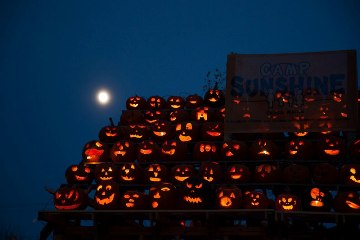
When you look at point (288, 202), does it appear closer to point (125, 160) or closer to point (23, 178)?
point (125, 160)

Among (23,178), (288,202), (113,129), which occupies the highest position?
(113,129)

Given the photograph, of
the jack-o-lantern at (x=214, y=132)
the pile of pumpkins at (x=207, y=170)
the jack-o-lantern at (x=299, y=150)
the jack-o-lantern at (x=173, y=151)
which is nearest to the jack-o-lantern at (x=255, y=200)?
the pile of pumpkins at (x=207, y=170)

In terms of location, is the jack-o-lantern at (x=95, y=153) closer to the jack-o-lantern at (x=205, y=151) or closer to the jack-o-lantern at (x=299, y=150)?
the jack-o-lantern at (x=205, y=151)

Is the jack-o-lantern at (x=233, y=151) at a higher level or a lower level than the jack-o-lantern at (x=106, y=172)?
higher

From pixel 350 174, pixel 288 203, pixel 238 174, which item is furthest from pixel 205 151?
pixel 350 174

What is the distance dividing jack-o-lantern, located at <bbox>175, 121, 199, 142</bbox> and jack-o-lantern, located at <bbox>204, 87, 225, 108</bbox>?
178cm

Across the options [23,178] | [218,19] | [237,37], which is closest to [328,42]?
[237,37]

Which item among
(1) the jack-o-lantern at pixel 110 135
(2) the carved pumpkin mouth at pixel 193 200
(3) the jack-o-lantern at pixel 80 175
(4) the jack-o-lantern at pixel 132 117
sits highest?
(4) the jack-o-lantern at pixel 132 117

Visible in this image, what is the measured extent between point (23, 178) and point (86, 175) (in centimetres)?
4500

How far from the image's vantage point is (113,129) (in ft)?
47.7

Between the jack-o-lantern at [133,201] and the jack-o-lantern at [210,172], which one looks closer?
the jack-o-lantern at [133,201]

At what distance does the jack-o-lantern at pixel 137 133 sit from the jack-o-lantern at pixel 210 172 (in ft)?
9.37

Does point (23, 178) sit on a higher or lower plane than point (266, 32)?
lower

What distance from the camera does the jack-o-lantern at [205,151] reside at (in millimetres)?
12836
